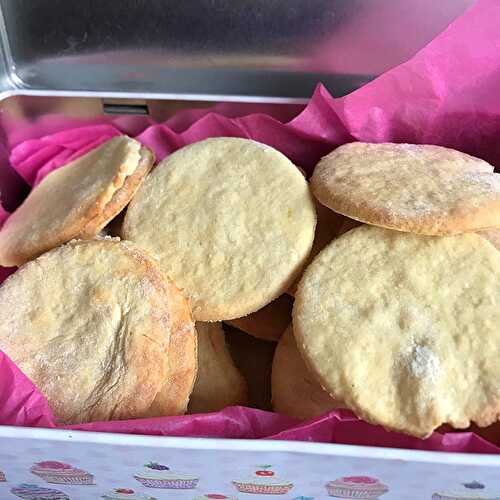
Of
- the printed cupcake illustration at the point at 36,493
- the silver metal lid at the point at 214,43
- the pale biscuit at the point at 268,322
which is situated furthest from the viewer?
the silver metal lid at the point at 214,43

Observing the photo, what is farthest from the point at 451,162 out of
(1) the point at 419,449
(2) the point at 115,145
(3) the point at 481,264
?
(2) the point at 115,145

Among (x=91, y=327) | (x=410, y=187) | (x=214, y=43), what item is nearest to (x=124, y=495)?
(x=91, y=327)

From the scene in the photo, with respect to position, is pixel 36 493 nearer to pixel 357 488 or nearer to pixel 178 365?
pixel 178 365

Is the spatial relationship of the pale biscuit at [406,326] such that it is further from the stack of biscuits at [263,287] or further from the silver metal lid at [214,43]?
the silver metal lid at [214,43]

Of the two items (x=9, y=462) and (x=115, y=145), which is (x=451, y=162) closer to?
(x=115, y=145)

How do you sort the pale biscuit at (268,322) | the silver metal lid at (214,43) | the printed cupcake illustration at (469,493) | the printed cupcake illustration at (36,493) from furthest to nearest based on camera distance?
the silver metal lid at (214,43)
the pale biscuit at (268,322)
the printed cupcake illustration at (36,493)
the printed cupcake illustration at (469,493)

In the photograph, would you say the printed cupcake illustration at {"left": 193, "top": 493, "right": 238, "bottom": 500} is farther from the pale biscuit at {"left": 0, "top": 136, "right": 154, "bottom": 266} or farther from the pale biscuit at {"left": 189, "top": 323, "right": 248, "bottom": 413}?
the pale biscuit at {"left": 0, "top": 136, "right": 154, "bottom": 266}

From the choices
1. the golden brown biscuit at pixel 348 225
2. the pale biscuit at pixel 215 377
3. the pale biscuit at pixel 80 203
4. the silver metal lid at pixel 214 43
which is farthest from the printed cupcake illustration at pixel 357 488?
the silver metal lid at pixel 214 43
